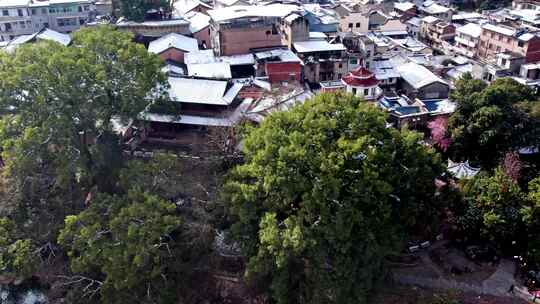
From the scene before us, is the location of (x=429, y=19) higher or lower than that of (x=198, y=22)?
lower

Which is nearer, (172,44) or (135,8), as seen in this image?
(172,44)

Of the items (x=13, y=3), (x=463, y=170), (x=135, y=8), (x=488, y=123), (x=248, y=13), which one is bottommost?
(x=463, y=170)

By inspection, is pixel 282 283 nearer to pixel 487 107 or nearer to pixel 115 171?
pixel 115 171

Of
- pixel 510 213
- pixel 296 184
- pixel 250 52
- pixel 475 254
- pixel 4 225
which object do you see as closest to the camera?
pixel 296 184

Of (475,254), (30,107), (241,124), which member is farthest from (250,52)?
(475,254)

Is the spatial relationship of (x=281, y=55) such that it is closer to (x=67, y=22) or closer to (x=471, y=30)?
(x=471, y=30)

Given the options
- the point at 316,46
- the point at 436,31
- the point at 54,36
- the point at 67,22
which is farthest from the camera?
the point at 436,31

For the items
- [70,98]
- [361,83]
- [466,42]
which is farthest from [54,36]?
[466,42]
